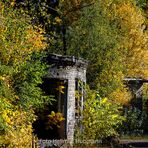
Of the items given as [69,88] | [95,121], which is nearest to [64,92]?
[69,88]

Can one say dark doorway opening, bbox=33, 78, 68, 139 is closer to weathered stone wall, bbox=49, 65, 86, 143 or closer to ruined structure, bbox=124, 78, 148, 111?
weathered stone wall, bbox=49, 65, 86, 143

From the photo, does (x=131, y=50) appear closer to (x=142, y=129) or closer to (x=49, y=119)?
(x=142, y=129)

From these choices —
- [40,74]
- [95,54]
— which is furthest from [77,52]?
[40,74]

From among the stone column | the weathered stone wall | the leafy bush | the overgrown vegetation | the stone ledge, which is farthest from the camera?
the leafy bush

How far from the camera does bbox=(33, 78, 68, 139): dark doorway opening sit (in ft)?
74.2

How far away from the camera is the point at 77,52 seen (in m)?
30.3

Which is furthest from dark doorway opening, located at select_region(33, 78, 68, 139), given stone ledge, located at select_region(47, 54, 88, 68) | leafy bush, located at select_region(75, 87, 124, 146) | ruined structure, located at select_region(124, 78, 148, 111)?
ruined structure, located at select_region(124, 78, 148, 111)

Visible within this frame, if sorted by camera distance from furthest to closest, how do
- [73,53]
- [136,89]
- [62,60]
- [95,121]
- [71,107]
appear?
[136,89], [73,53], [95,121], [71,107], [62,60]

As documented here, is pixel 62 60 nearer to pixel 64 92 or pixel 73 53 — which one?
pixel 64 92

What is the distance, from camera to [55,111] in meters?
22.8

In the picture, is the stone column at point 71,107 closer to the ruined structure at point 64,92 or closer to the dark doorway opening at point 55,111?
the ruined structure at point 64,92

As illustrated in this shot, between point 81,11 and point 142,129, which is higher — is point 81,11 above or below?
above

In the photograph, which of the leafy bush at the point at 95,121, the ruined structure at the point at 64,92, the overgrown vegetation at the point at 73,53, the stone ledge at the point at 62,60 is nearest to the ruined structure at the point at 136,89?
the overgrown vegetation at the point at 73,53

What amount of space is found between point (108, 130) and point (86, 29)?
7586 millimetres
